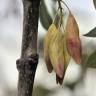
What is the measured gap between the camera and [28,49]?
1.88 ft

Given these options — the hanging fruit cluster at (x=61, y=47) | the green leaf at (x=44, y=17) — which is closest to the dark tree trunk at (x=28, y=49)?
the hanging fruit cluster at (x=61, y=47)

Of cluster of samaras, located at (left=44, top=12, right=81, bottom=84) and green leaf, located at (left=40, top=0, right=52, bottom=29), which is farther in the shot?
green leaf, located at (left=40, top=0, right=52, bottom=29)

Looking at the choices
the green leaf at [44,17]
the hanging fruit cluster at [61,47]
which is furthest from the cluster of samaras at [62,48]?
the green leaf at [44,17]

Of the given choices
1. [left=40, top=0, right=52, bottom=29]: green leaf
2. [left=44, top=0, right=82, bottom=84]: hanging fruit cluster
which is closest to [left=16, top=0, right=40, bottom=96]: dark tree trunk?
[left=44, top=0, right=82, bottom=84]: hanging fruit cluster

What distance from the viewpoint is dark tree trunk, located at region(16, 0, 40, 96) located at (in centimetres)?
57

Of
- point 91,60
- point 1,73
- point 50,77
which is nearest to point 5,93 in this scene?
point 1,73

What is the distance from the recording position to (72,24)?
26.4 inches

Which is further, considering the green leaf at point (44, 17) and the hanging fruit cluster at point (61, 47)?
the green leaf at point (44, 17)

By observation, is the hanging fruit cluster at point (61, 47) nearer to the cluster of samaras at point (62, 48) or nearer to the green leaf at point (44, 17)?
A: the cluster of samaras at point (62, 48)

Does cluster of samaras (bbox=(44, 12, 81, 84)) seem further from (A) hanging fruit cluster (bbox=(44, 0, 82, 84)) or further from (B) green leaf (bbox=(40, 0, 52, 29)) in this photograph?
(B) green leaf (bbox=(40, 0, 52, 29))

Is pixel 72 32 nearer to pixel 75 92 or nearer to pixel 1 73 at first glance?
pixel 75 92

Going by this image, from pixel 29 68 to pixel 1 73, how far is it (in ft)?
3.19

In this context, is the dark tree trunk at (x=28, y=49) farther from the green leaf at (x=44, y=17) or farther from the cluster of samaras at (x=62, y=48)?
the green leaf at (x=44, y=17)

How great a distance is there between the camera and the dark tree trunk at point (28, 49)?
0.57 meters
